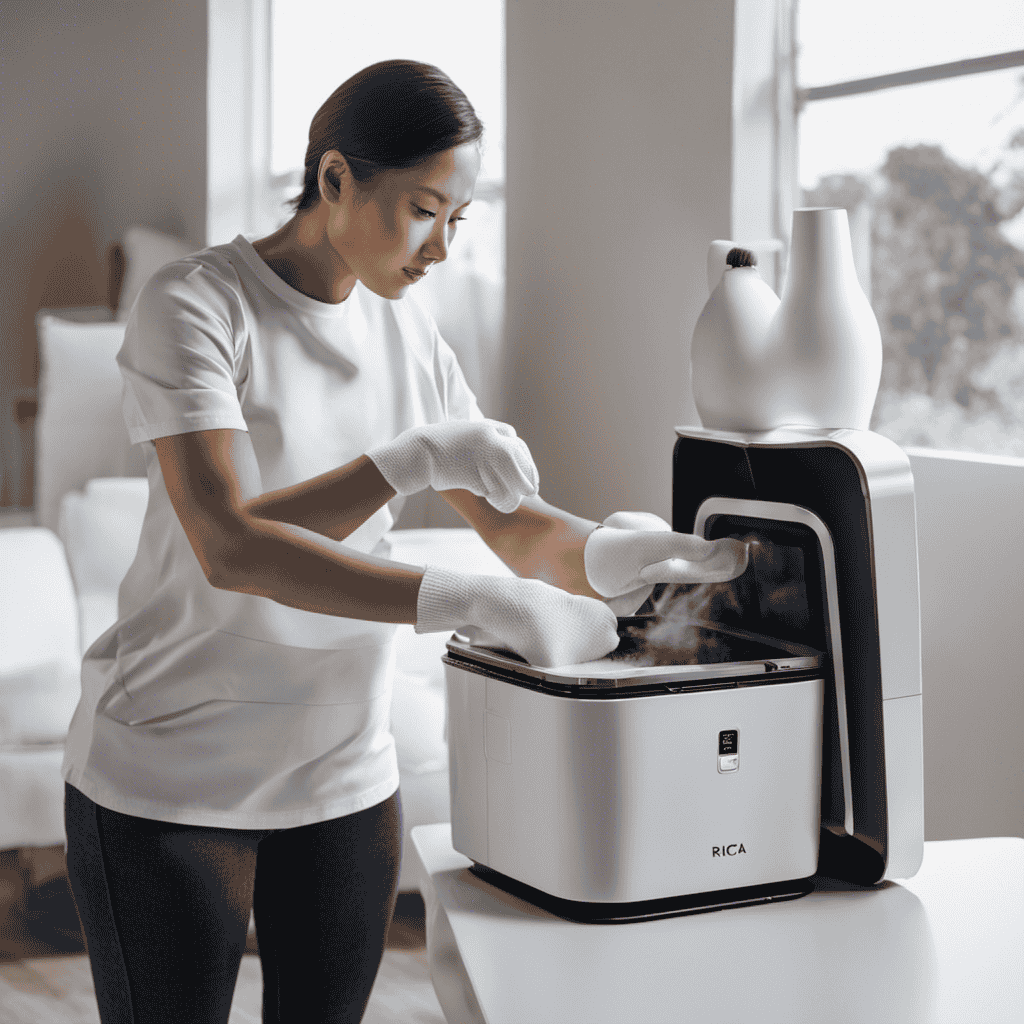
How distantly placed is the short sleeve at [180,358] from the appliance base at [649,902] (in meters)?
0.45

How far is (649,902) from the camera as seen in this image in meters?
0.97

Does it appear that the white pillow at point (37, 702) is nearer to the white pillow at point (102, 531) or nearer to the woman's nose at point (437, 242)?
the white pillow at point (102, 531)

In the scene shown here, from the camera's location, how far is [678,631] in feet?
3.71

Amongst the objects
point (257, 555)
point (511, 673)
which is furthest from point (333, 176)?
point (511, 673)

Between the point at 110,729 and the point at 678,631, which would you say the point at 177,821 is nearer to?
the point at 110,729

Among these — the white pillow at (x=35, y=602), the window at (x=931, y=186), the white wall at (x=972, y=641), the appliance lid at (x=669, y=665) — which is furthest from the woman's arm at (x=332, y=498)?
the white pillow at (x=35, y=602)

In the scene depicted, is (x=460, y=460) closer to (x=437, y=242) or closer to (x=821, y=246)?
(x=437, y=242)

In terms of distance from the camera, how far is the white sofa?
2287 mm

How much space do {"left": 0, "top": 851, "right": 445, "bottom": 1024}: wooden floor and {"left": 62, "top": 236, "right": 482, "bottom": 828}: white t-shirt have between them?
1007 mm

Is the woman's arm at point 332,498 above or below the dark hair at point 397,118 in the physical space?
below

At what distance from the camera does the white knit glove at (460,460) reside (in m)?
1.02

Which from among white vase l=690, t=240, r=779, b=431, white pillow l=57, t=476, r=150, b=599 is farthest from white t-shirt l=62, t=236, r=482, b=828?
white pillow l=57, t=476, r=150, b=599

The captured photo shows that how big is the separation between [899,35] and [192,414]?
150 cm

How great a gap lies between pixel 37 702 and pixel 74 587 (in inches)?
21.7
